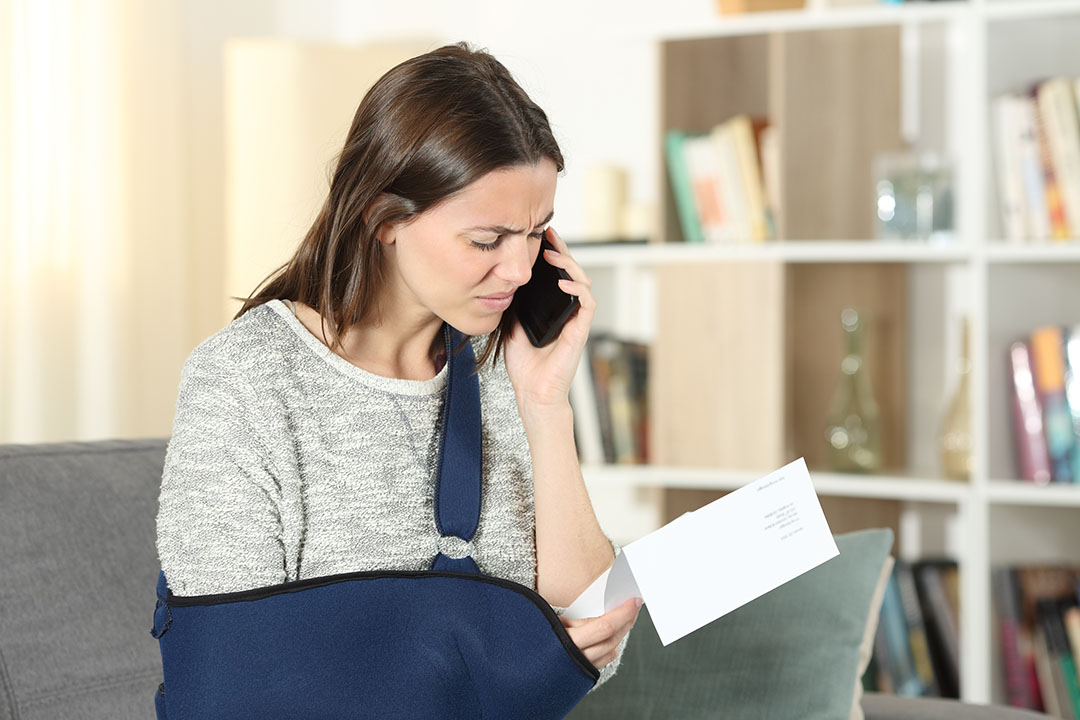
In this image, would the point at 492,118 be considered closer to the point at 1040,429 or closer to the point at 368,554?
the point at 368,554

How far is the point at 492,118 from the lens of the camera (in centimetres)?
109

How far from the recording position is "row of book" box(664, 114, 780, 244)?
2398 millimetres

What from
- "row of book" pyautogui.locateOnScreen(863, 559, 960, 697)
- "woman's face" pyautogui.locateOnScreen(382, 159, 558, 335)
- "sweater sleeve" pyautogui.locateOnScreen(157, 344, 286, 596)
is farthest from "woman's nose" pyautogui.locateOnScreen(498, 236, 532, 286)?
"row of book" pyautogui.locateOnScreen(863, 559, 960, 697)

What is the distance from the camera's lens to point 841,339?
2.54 meters

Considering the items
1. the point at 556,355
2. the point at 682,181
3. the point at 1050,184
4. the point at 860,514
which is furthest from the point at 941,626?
the point at 556,355

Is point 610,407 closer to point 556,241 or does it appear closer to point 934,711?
point 934,711

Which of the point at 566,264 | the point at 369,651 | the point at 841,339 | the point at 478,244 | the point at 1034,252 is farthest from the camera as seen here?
the point at 841,339

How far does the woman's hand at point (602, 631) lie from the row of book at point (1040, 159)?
57.7 inches

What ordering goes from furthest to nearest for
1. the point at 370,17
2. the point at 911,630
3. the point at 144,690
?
the point at 370,17
the point at 911,630
the point at 144,690

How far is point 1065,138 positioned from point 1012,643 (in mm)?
926

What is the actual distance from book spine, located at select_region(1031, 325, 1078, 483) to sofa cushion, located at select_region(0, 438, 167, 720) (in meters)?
1.60

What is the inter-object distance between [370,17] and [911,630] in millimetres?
2025

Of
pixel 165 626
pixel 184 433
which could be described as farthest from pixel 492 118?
pixel 165 626

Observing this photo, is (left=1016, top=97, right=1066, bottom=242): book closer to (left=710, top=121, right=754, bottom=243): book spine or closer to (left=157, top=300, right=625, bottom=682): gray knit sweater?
(left=710, top=121, right=754, bottom=243): book spine
